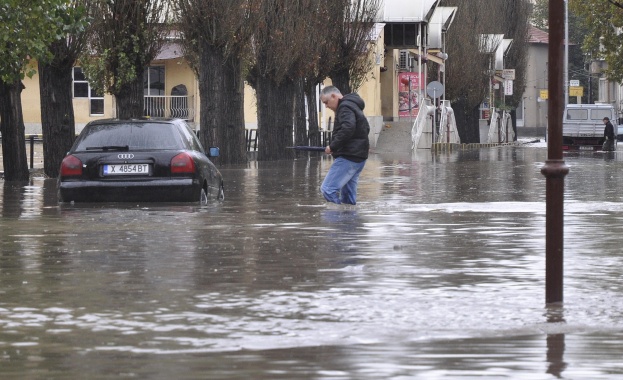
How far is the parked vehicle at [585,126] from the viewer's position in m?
70.8

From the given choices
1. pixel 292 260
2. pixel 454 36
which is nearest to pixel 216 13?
pixel 292 260

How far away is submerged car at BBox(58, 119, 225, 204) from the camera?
19.2 meters

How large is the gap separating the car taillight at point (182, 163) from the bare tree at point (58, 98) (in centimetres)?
1323

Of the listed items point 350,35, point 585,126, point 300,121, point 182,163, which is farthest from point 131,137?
point 585,126

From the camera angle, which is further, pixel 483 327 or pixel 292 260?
pixel 292 260

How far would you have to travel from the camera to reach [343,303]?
376 inches

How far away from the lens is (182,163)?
1922 centimetres

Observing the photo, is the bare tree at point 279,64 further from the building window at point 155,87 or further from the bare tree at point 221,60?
the building window at point 155,87

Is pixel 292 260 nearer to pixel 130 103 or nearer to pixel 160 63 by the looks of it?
pixel 130 103

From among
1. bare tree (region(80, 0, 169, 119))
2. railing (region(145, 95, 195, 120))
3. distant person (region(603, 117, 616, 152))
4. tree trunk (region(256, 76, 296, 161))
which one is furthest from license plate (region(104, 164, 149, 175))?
railing (region(145, 95, 195, 120))

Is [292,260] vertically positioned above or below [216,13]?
below

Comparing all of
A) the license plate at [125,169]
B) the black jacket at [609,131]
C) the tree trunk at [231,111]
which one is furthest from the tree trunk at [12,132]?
the black jacket at [609,131]

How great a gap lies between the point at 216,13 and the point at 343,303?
30.1 m

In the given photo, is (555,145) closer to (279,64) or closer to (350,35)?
(279,64)
